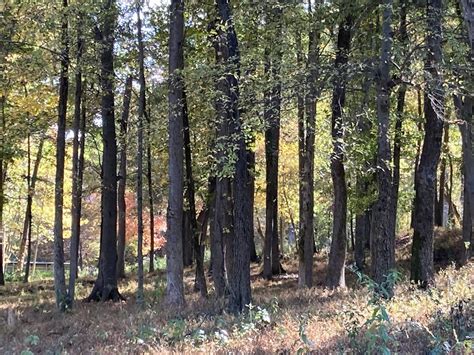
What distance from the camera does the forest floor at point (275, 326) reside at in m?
5.39

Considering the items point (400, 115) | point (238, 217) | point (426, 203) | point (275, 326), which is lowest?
point (275, 326)

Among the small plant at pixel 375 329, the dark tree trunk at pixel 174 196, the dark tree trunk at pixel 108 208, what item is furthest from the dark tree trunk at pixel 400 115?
the dark tree trunk at pixel 108 208

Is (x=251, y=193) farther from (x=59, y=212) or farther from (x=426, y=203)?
(x=426, y=203)

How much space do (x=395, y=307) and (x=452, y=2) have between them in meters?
9.06

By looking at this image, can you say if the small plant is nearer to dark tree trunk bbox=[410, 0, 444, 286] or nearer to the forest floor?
the forest floor

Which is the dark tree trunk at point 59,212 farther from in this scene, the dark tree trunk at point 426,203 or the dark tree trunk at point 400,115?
the dark tree trunk at point 426,203

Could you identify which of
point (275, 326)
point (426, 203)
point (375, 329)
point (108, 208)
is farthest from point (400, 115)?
point (108, 208)

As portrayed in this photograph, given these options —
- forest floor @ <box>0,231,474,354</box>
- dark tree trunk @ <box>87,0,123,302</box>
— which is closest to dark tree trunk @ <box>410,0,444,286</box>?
forest floor @ <box>0,231,474,354</box>

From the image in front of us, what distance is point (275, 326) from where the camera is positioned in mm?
7621

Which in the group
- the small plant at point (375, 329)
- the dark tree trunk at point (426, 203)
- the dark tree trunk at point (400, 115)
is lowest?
the small plant at point (375, 329)

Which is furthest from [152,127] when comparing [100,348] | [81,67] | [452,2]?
[452,2]

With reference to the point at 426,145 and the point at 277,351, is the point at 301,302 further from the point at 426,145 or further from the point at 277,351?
the point at 277,351

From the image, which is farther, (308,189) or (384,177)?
(308,189)

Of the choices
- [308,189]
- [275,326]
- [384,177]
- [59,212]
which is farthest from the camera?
[308,189]
